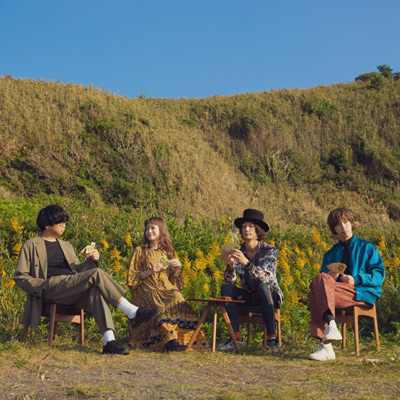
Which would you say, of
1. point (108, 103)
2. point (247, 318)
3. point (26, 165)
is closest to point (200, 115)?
point (108, 103)

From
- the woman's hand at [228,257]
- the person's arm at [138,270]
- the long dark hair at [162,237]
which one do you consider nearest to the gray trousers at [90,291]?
the person's arm at [138,270]

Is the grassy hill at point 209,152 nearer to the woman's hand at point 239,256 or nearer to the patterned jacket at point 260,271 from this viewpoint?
the patterned jacket at point 260,271

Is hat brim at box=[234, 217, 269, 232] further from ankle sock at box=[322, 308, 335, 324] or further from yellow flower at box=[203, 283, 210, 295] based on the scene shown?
ankle sock at box=[322, 308, 335, 324]

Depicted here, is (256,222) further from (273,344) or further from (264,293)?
(273,344)

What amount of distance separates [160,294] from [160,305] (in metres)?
0.14

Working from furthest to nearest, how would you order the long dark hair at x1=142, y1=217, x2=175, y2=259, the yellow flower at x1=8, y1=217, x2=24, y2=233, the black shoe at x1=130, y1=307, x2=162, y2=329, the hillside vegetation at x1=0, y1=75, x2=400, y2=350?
1. the hillside vegetation at x1=0, y1=75, x2=400, y2=350
2. the yellow flower at x1=8, y1=217, x2=24, y2=233
3. the long dark hair at x1=142, y1=217, x2=175, y2=259
4. the black shoe at x1=130, y1=307, x2=162, y2=329

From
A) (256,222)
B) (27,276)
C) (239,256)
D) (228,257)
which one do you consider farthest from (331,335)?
(27,276)

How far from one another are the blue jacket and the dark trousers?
710 millimetres

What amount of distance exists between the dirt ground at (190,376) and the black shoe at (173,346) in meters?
0.18

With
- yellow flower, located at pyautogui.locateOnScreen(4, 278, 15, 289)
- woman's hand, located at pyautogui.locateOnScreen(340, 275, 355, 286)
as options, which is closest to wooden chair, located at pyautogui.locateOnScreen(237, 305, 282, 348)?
woman's hand, located at pyautogui.locateOnScreen(340, 275, 355, 286)

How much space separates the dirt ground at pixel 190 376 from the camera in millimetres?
3209

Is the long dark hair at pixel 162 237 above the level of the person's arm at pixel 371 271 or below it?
above

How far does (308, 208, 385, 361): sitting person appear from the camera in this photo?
4.69 meters

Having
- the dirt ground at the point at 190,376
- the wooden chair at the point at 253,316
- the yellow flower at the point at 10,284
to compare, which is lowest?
the dirt ground at the point at 190,376
